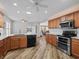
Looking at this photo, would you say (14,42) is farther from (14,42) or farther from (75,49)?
(75,49)

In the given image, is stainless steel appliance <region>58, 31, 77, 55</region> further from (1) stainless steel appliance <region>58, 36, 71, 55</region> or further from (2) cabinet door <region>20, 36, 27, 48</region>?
(2) cabinet door <region>20, 36, 27, 48</region>

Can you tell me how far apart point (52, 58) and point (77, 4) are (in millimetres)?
2966

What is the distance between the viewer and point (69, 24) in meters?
4.73

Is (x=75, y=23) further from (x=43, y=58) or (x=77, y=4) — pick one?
(x=43, y=58)

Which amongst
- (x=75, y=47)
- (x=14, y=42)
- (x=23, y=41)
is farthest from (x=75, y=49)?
(x=14, y=42)

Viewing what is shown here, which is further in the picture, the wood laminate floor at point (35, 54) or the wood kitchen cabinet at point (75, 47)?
the wood laminate floor at point (35, 54)

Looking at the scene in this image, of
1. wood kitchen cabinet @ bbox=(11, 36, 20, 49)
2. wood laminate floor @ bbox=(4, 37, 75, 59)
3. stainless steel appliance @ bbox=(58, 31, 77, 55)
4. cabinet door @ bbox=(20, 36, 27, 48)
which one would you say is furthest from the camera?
cabinet door @ bbox=(20, 36, 27, 48)

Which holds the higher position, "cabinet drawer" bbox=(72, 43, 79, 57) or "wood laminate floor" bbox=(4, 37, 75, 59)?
"cabinet drawer" bbox=(72, 43, 79, 57)

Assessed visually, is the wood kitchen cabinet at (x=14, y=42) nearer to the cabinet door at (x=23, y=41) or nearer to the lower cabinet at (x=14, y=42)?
the lower cabinet at (x=14, y=42)

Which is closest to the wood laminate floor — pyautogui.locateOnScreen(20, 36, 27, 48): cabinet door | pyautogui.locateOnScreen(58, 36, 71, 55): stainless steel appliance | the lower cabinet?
pyautogui.locateOnScreen(58, 36, 71, 55): stainless steel appliance

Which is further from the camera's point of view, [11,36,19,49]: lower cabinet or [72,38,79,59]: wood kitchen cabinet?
[11,36,19,49]: lower cabinet

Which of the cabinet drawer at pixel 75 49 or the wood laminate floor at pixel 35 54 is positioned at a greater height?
the cabinet drawer at pixel 75 49

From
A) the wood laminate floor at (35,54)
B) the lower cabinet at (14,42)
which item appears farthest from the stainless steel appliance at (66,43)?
the lower cabinet at (14,42)

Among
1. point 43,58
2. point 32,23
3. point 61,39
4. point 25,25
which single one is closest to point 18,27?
point 25,25
